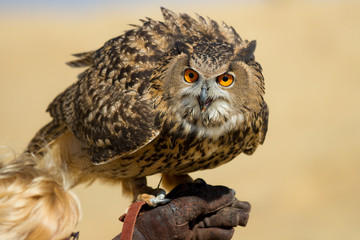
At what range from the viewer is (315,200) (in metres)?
9.78

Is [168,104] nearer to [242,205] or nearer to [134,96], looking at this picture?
[134,96]

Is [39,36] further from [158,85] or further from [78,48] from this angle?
[158,85]

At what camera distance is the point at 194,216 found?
10.8 ft

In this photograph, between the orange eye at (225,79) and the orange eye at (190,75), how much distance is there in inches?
5.3

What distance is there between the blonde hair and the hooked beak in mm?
912

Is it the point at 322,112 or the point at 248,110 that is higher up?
the point at 322,112

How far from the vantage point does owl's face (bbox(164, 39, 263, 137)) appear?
3195mm

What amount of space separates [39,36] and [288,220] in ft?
68.8

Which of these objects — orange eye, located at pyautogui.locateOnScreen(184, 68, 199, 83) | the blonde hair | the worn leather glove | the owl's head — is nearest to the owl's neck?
the owl's head

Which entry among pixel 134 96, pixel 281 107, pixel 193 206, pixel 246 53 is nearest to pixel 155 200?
pixel 193 206

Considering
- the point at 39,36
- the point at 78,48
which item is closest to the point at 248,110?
the point at 78,48

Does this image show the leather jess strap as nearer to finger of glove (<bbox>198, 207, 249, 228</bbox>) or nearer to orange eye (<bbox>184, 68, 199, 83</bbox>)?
finger of glove (<bbox>198, 207, 249, 228</bbox>)

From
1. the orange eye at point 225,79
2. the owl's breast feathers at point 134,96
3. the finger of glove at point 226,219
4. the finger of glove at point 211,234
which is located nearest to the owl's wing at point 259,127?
the owl's breast feathers at point 134,96

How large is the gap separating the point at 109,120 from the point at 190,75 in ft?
2.54
